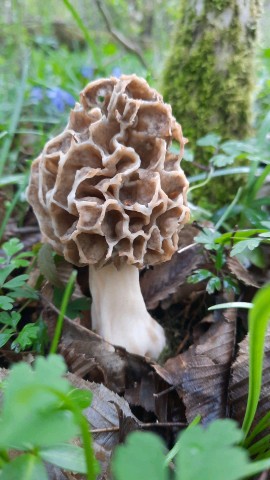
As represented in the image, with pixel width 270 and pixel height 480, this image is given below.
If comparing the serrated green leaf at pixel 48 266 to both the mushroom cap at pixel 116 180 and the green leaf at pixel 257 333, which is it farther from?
the green leaf at pixel 257 333

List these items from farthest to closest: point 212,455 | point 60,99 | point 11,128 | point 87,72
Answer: point 87,72 < point 60,99 < point 11,128 < point 212,455

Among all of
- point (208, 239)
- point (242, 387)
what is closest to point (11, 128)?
point (208, 239)

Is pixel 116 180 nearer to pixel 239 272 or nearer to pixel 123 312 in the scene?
pixel 123 312

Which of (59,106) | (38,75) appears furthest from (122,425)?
(38,75)

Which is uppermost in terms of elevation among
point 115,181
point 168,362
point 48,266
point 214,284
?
point 115,181

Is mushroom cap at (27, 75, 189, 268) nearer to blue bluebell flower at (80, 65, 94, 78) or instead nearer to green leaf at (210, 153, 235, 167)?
green leaf at (210, 153, 235, 167)

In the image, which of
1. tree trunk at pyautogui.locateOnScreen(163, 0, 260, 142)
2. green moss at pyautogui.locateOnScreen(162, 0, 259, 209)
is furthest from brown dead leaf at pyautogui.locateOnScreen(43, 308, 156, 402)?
tree trunk at pyautogui.locateOnScreen(163, 0, 260, 142)
